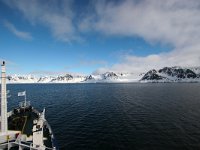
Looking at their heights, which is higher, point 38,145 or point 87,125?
point 38,145

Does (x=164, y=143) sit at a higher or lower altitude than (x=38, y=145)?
lower

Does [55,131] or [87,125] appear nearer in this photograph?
[55,131]

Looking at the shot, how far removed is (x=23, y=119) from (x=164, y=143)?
33229mm

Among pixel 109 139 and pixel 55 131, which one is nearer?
pixel 109 139

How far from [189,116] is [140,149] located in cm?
3827

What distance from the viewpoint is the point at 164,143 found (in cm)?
4050

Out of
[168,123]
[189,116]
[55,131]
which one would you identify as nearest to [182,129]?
[168,123]

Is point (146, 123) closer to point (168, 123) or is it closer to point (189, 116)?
point (168, 123)

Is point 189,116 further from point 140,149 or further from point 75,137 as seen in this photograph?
point 75,137

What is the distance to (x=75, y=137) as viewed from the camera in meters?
44.7

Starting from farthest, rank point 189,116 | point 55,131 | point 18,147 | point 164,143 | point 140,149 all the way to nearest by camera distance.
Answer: point 189,116
point 55,131
point 164,143
point 140,149
point 18,147

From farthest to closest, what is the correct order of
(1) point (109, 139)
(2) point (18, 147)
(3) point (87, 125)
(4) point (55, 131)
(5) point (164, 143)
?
1. (3) point (87, 125)
2. (4) point (55, 131)
3. (1) point (109, 139)
4. (5) point (164, 143)
5. (2) point (18, 147)

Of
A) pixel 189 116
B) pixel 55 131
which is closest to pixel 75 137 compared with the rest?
pixel 55 131

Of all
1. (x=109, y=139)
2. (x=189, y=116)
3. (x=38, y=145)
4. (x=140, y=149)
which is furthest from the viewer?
(x=189, y=116)
